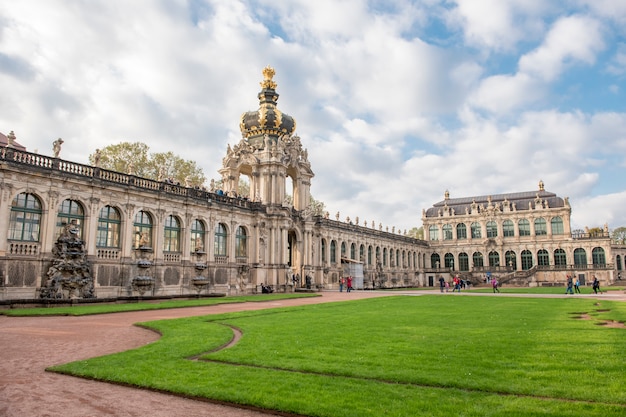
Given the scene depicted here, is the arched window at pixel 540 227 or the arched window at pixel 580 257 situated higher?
the arched window at pixel 540 227

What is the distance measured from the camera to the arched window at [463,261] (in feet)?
319

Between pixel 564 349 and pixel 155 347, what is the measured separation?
11005 mm

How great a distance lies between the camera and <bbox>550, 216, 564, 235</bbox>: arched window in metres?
89.3

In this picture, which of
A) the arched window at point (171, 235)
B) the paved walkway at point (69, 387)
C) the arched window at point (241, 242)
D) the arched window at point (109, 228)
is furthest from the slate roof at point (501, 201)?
the paved walkway at point (69, 387)

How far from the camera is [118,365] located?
1074 centimetres

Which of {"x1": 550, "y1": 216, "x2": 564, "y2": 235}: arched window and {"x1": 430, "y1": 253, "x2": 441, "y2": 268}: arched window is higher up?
{"x1": 550, "y1": 216, "x2": 564, "y2": 235}: arched window

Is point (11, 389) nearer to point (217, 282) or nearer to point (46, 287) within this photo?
point (46, 287)

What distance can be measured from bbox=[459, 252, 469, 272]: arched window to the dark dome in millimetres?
55614

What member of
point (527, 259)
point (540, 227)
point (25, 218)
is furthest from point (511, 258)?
point (25, 218)

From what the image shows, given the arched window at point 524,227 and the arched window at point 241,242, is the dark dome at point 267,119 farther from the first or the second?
the arched window at point 524,227

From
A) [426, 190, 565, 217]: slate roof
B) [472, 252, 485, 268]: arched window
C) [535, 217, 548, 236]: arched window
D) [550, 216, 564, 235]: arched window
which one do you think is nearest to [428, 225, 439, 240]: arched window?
[426, 190, 565, 217]: slate roof

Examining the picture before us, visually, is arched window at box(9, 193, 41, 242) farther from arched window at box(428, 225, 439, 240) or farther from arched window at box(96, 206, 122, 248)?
arched window at box(428, 225, 439, 240)

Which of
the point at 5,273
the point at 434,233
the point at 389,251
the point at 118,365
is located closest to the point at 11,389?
the point at 118,365

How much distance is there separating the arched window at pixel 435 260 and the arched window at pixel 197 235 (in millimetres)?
68158
